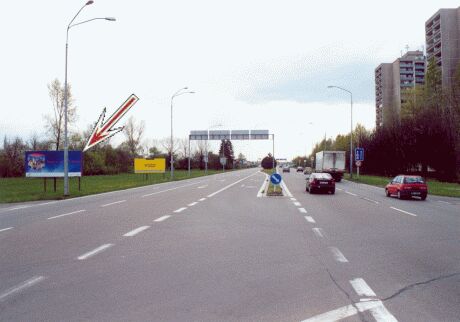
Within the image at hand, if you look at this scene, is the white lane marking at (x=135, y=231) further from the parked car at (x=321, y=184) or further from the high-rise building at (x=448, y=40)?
the high-rise building at (x=448, y=40)

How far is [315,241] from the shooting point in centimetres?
951

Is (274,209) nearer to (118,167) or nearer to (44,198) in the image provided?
(44,198)

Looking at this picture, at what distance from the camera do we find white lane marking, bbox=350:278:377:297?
17.6ft

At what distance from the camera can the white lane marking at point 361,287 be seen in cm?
537

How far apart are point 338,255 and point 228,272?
241 cm

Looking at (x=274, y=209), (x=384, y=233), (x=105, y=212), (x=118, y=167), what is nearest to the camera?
(x=384, y=233)

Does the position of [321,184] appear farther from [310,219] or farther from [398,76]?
[398,76]

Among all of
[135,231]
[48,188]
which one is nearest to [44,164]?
[48,188]

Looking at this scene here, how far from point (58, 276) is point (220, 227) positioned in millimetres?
5920

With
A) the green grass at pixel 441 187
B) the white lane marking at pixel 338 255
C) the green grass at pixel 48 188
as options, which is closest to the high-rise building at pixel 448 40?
the green grass at pixel 441 187

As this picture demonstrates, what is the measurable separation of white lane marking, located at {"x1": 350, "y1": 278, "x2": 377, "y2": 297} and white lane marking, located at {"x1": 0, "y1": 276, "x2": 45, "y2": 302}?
4.14 meters

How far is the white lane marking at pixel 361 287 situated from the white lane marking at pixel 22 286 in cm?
414

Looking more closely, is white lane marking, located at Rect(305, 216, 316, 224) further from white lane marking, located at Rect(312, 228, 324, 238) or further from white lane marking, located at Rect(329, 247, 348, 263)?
white lane marking, located at Rect(329, 247, 348, 263)

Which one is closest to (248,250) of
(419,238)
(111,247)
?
(111,247)
